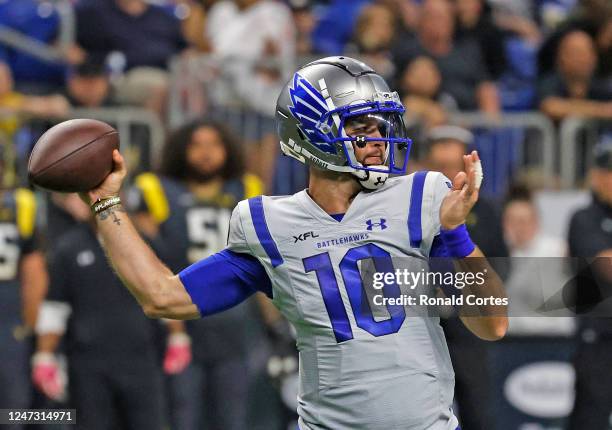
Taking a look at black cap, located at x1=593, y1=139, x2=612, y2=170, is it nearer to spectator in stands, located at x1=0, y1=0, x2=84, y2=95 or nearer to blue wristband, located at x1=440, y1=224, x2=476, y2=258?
spectator in stands, located at x1=0, y1=0, x2=84, y2=95

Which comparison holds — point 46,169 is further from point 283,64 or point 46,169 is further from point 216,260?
point 283,64

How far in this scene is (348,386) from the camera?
3.64 metres

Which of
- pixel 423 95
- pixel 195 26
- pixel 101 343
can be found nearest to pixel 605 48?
pixel 423 95

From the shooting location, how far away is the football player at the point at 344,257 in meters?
3.61

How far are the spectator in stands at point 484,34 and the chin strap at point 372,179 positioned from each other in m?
6.28

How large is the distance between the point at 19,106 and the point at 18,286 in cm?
153

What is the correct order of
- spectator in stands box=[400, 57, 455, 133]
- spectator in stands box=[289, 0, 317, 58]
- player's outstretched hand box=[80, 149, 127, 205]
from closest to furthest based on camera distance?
player's outstretched hand box=[80, 149, 127, 205] → spectator in stands box=[400, 57, 455, 133] → spectator in stands box=[289, 0, 317, 58]

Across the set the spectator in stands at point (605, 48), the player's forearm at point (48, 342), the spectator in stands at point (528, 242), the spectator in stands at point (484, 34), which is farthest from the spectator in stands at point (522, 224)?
the player's forearm at point (48, 342)

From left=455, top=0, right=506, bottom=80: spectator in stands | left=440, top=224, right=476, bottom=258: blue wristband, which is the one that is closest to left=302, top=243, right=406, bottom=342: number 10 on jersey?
left=440, top=224, right=476, bottom=258: blue wristband

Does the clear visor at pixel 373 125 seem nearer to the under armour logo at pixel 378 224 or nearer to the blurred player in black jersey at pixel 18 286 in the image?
the under armour logo at pixel 378 224

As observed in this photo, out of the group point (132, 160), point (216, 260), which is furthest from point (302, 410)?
point (132, 160)

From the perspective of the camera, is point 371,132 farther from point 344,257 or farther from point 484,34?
point 484,34

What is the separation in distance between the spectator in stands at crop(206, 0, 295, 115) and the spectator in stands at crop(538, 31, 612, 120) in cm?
190

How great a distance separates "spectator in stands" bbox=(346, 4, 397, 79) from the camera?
9312 mm
